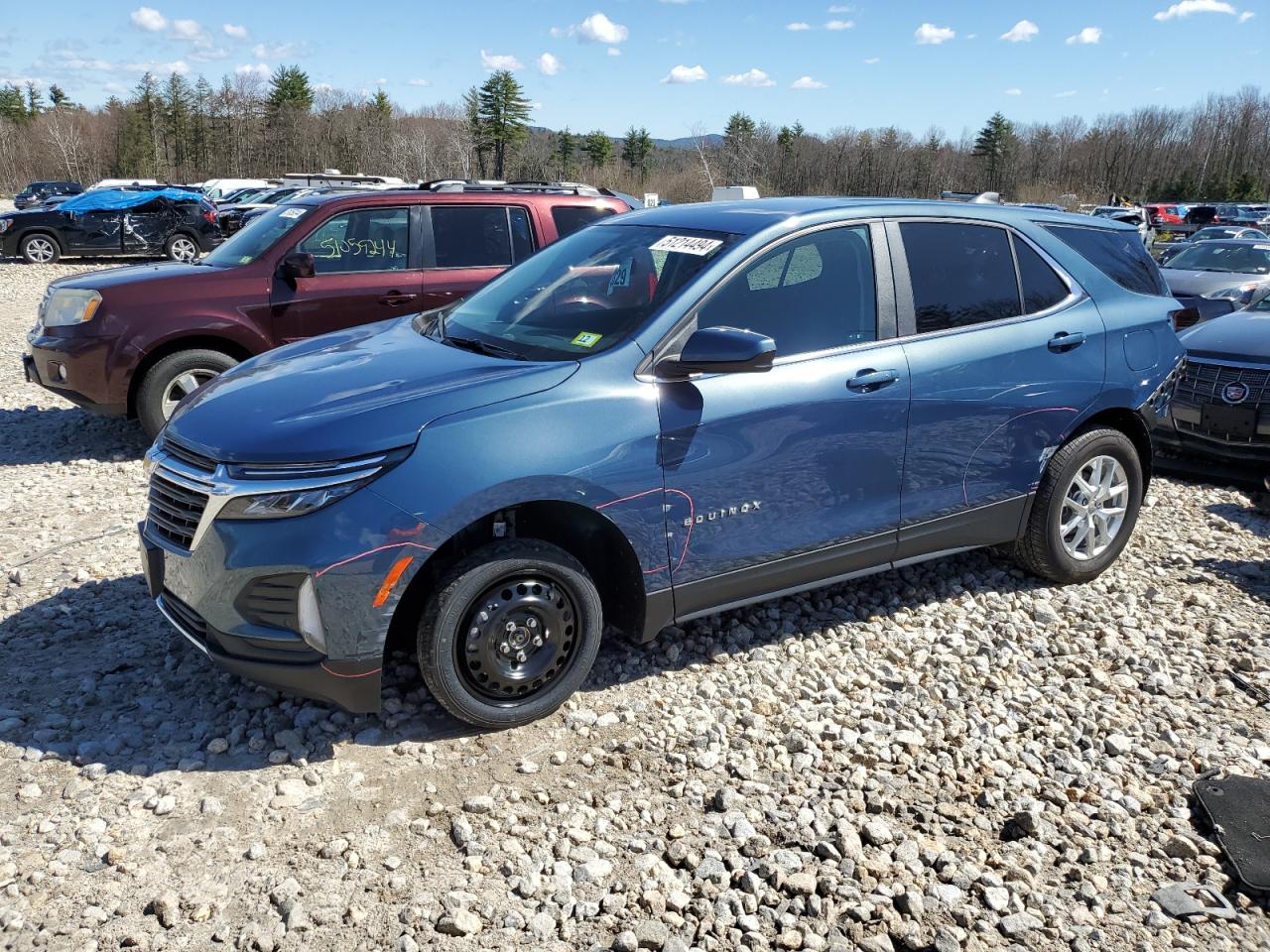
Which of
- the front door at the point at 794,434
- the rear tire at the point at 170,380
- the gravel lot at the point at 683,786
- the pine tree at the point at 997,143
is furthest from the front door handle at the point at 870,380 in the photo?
the pine tree at the point at 997,143

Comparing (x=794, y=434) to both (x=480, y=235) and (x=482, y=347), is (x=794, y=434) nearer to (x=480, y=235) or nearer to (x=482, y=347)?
(x=482, y=347)

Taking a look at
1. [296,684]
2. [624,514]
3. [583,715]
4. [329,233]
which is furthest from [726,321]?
[329,233]

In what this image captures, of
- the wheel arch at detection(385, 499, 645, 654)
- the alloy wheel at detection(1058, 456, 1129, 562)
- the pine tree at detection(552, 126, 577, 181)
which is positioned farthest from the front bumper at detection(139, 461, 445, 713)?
the pine tree at detection(552, 126, 577, 181)

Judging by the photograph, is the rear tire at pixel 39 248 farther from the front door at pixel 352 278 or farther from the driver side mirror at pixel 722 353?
the driver side mirror at pixel 722 353

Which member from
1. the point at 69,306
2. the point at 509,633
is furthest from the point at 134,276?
the point at 509,633

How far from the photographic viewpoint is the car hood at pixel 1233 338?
Result: 23.5ft

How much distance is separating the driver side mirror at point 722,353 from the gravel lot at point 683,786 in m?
1.34

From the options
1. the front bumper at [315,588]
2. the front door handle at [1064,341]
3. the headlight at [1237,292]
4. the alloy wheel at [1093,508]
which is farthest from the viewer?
the headlight at [1237,292]

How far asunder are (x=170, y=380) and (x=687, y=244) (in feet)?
15.6

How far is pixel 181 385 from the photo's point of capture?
290 inches

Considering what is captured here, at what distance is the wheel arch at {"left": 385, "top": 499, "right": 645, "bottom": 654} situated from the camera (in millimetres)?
3570

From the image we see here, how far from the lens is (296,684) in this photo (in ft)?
10.9

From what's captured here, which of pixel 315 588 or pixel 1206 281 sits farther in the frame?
pixel 1206 281

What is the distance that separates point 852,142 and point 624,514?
272 ft
